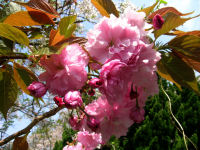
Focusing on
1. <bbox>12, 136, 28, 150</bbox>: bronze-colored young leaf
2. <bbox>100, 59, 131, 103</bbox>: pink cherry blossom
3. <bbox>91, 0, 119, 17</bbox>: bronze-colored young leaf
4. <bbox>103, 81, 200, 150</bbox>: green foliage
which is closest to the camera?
<bbox>100, 59, 131, 103</bbox>: pink cherry blossom

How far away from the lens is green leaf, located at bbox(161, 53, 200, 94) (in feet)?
1.38

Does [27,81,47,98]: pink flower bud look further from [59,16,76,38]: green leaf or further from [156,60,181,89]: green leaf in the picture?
[156,60,181,89]: green leaf

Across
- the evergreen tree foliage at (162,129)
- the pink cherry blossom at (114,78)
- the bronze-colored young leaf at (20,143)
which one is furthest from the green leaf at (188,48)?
the evergreen tree foliage at (162,129)

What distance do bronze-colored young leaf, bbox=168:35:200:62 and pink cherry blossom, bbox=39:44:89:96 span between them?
0.20 m

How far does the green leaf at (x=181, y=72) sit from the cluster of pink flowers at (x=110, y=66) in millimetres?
47

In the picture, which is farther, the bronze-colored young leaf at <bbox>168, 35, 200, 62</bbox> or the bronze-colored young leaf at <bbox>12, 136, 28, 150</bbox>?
the bronze-colored young leaf at <bbox>12, 136, 28, 150</bbox>

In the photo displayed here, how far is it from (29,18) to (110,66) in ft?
0.76

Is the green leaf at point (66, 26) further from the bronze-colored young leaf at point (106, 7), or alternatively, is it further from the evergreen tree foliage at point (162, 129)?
the evergreen tree foliage at point (162, 129)

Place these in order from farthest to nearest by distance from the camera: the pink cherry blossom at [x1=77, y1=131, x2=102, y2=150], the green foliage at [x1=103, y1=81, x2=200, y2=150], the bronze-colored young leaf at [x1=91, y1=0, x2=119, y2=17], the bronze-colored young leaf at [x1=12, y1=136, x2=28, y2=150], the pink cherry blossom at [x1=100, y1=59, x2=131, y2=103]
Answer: the green foliage at [x1=103, y1=81, x2=200, y2=150]
the pink cherry blossom at [x1=77, y1=131, x2=102, y2=150]
the bronze-colored young leaf at [x1=12, y1=136, x2=28, y2=150]
the bronze-colored young leaf at [x1=91, y1=0, x2=119, y2=17]
the pink cherry blossom at [x1=100, y1=59, x2=131, y2=103]

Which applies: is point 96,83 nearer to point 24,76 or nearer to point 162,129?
point 24,76

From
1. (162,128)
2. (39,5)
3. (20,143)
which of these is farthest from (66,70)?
(162,128)

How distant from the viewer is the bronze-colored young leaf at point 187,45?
1.32ft

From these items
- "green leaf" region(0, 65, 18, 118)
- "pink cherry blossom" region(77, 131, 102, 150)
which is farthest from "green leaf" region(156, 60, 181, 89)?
"pink cherry blossom" region(77, 131, 102, 150)

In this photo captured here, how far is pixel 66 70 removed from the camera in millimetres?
403
